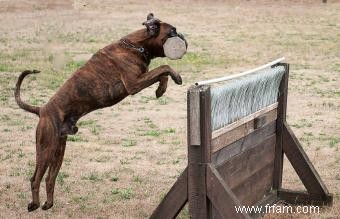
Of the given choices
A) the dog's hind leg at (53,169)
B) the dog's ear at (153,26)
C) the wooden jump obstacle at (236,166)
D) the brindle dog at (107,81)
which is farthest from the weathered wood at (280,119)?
the dog's hind leg at (53,169)

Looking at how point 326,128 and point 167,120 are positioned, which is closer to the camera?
point 326,128

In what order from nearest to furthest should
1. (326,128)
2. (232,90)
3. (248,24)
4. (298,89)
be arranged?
1. (232,90)
2. (326,128)
3. (298,89)
4. (248,24)

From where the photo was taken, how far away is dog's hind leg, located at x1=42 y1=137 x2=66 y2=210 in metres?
6.28

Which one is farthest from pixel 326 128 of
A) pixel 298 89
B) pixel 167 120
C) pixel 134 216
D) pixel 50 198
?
pixel 50 198

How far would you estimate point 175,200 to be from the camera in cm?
537

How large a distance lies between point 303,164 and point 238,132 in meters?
1.32

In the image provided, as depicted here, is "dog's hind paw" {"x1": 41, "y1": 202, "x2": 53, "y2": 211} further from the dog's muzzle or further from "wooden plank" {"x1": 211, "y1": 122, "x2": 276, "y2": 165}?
the dog's muzzle

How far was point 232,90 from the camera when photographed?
5.62 metres

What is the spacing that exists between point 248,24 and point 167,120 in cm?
1711

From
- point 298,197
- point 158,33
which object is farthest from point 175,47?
point 298,197

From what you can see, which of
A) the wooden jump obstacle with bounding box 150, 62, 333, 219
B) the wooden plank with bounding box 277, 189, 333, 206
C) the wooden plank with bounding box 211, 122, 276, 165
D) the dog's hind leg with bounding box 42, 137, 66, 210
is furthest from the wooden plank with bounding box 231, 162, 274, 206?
the dog's hind leg with bounding box 42, 137, 66, 210

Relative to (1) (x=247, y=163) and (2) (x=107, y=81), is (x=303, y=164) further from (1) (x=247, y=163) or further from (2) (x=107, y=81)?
(2) (x=107, y=81)

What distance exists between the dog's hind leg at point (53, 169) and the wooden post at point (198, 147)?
1533 mm

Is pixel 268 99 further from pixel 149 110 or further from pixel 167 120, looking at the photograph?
pixel 149 110
